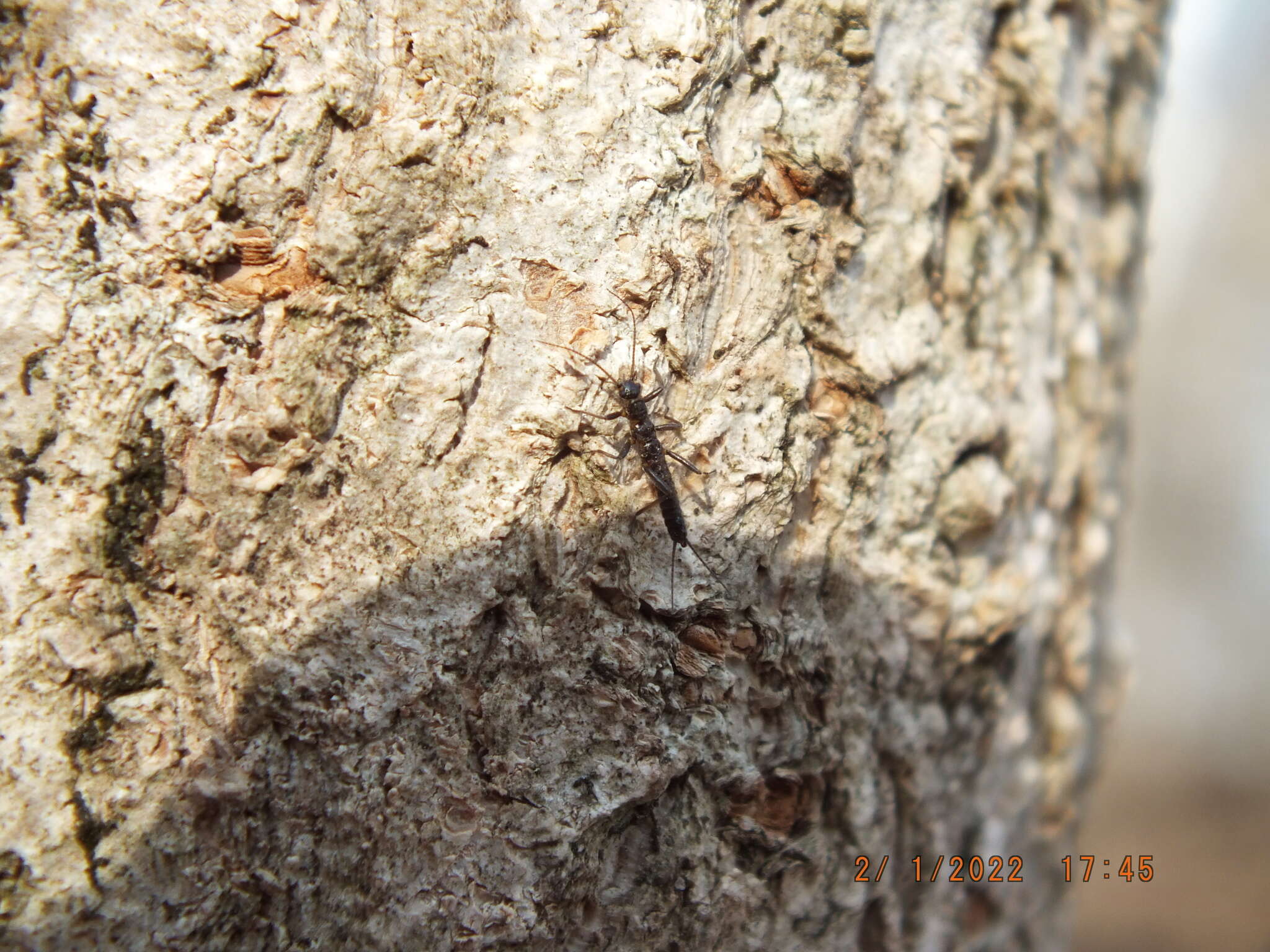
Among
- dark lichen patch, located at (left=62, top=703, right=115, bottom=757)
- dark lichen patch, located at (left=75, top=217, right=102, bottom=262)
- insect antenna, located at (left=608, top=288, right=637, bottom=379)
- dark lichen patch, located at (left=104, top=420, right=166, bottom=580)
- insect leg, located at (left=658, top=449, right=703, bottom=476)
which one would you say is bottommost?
dark lichen patch, located at (left=62, top=703, right=115, bottom=757)

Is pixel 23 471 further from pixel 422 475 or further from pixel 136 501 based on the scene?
pixel 422 475

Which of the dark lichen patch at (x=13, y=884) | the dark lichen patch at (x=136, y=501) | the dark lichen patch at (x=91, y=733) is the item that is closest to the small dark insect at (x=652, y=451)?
the dark lichen patch at (x=136, y=501)

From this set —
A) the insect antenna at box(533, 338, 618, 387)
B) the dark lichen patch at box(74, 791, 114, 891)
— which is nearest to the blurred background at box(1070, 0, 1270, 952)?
the insect antenna at box(533, 338, 618, 387)

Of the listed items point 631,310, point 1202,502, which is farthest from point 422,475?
point 1202,502

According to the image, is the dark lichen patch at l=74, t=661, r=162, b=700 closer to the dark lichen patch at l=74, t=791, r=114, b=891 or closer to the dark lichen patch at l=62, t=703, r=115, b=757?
the dark lichen patch at l=62, t=703, r=115, b=757

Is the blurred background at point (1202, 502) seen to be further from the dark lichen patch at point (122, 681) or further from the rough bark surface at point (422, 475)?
the dark lichen patch at point (122, 681)

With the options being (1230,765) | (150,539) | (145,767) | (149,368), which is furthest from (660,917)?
(1230,765)
